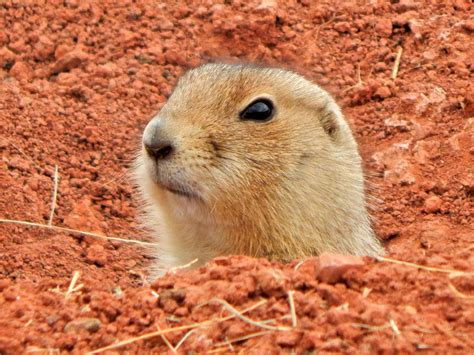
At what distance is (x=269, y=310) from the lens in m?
3.80

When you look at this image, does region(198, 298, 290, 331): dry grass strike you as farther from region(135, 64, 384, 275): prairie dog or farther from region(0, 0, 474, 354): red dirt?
region(135, 64, 384, 275): prairie dog

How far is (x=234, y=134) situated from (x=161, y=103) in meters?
3.20

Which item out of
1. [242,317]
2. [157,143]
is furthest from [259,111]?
[242,317]

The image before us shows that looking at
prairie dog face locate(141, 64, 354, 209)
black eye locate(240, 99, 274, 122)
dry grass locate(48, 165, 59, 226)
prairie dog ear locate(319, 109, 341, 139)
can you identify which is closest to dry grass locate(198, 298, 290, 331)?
prairie dog face locate(141, 64, 354, 209)

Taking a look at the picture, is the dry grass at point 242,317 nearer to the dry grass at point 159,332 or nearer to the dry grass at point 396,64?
the dry grass at point 159,332

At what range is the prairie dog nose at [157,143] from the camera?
5.20 m

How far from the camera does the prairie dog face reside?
207 inches

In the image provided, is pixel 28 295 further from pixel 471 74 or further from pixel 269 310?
pixel 471 74

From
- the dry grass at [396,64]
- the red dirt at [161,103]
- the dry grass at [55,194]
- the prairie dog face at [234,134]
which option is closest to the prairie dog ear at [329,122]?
the prairie dog face at [234,134]

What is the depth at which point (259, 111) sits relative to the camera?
18.9 ft

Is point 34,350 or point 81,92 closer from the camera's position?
point 34,350

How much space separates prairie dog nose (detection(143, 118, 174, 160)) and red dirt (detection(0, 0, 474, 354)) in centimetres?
84

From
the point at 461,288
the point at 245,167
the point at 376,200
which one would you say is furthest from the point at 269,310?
the point at 376,200

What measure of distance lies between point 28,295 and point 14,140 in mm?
3740
